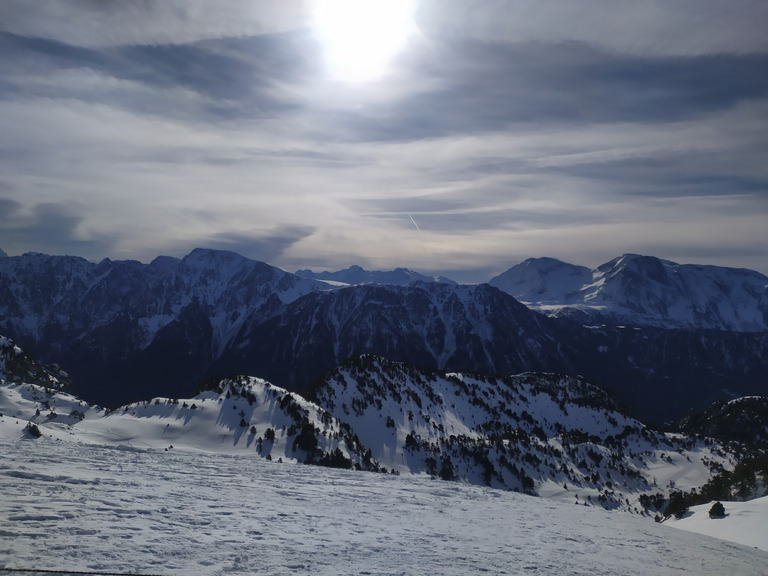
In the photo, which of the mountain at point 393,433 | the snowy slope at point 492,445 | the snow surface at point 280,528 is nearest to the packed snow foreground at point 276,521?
the snow surface at point 280,528

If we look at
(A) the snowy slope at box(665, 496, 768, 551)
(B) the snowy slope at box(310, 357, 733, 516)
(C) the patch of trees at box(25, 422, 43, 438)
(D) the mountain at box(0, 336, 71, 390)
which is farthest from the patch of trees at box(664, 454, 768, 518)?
(D) the mountain at box(0, 336, 71, 390)

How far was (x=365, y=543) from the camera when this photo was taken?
703 inches

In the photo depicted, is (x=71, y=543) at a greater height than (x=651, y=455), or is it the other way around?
(x=651, y=455)

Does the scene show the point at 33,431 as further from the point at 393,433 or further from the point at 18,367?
the point at 393,433

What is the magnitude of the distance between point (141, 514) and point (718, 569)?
21.7 meters

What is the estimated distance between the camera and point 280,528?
18391 mm

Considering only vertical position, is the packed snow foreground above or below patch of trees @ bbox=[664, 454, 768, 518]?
below

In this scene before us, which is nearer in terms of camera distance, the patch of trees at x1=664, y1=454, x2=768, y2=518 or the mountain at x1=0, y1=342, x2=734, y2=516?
the patch of trees at x1=664, y1=454, x2=768, y2=518

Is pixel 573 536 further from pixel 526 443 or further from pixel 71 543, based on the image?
pixel 526 443

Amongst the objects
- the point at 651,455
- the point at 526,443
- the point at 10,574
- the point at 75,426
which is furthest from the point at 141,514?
the point at 651,455

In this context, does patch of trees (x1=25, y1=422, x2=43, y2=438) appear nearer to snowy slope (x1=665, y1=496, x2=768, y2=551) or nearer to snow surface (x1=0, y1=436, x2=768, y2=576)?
snow surface (x1=0, y1=436, x2=768, y2=576)

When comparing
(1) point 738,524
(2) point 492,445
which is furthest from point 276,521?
(2) point 492,445

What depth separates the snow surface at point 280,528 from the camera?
14.5 meters

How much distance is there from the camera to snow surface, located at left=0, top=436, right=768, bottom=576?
571 inches
